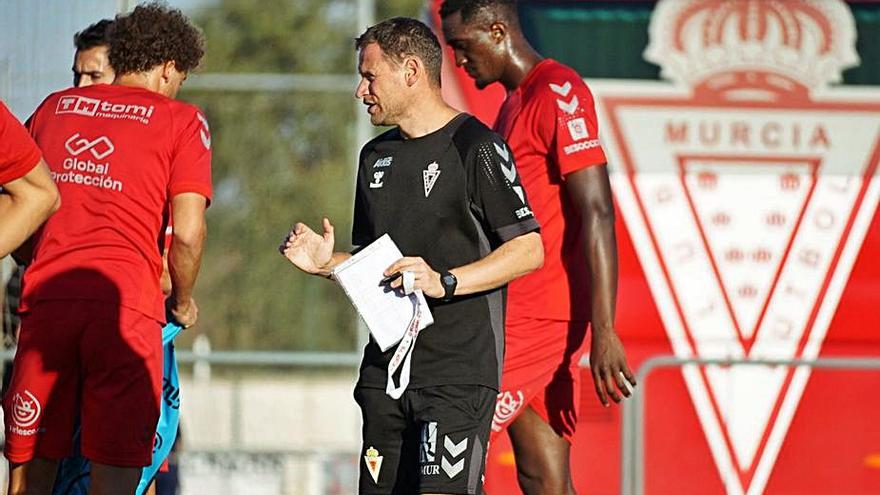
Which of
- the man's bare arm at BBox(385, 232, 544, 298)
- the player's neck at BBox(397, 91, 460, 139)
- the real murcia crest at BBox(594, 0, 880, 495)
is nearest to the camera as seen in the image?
the man's bare arm at BBox(385, 232, 544, 298)

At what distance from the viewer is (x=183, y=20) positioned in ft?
17.9

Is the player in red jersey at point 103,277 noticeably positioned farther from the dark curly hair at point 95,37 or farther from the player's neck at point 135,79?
the dark curly hair at point 95,37

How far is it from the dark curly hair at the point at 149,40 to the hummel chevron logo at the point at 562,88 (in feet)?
4.14

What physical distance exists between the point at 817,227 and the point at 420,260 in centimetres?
479

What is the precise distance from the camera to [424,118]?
4.89m

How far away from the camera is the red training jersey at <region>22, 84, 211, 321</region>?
16.8ft

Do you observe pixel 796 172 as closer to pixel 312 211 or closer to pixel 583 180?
pixel 583 180

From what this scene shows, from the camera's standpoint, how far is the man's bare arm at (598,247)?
5.44 m

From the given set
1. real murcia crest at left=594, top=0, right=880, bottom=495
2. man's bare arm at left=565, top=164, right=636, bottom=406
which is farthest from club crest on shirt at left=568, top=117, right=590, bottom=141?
real murcia crest at left=594, top=0, right=880, bottom=495

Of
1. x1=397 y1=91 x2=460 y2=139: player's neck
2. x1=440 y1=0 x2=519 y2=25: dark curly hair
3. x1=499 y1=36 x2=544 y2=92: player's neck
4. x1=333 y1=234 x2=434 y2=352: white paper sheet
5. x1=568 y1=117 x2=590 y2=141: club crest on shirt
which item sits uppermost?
x1=440 y1=0 x2=519 y2=25: dark curly hair

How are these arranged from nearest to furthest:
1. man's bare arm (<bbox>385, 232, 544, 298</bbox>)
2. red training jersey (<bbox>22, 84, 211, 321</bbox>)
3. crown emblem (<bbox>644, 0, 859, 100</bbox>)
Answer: man's bare arm (<bbox>385, 232, 544, 298</bbox>) → red training jersey (<bbox>22, 84, 211, 321</bbox>) → crown emblem (<bbox>644, 0, 859, 100</bbox>)

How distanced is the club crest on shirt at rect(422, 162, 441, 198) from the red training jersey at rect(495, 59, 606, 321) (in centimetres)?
84

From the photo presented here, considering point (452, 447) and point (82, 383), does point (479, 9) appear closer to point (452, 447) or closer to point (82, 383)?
point (452, 447)

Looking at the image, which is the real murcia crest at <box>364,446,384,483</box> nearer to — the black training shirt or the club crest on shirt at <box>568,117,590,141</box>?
the black training shirt
